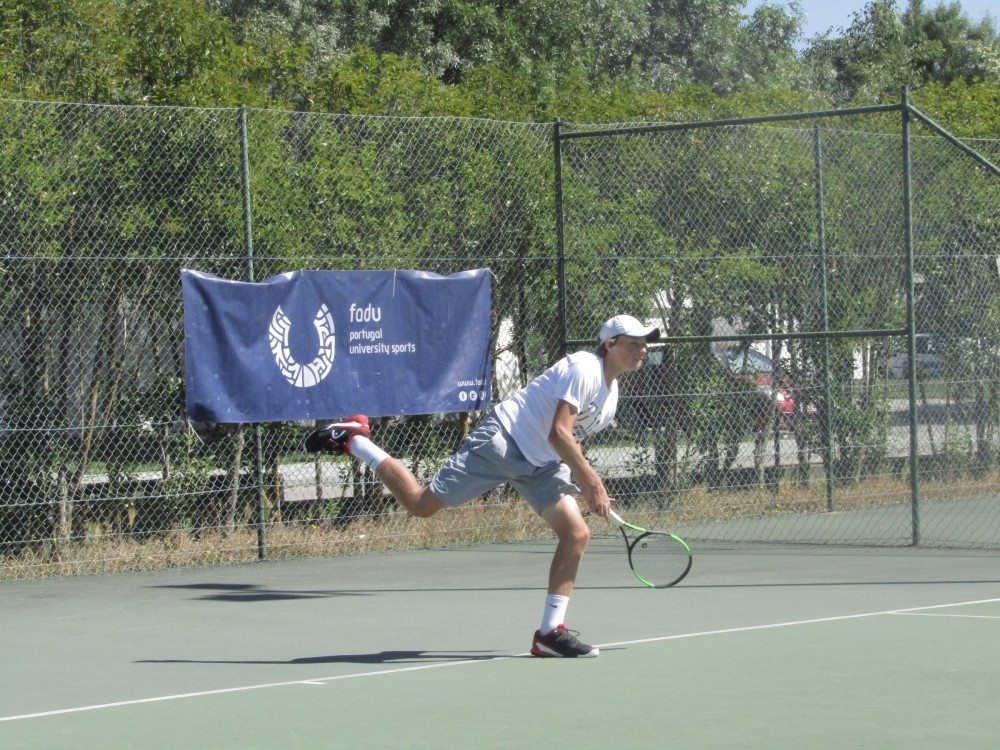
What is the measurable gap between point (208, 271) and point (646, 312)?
393cm

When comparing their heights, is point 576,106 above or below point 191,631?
above

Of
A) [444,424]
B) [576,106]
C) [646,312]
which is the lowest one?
[444,424]

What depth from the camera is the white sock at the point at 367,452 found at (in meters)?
8.59

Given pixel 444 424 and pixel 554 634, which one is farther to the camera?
pixel 444 424

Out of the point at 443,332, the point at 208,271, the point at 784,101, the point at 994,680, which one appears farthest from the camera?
the point at 784,101

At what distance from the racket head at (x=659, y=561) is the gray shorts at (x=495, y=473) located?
1.21 meters

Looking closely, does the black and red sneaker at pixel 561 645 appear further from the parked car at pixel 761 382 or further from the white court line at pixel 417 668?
the parked car at pixel 761 382

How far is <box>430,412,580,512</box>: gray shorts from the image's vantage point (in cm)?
826

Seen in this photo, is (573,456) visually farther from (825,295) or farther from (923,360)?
(923,360)

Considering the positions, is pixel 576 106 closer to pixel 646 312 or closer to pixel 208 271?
pixel 646 312

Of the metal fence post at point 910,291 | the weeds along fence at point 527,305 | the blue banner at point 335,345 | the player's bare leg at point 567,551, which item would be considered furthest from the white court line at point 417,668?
the blue banner at point 335,345

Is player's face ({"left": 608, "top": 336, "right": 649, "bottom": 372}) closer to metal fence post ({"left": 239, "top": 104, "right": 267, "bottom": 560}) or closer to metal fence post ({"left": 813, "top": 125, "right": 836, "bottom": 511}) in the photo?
metal fence post ({"left": 239, "top": 104, "right": 267, "bottom": 560})

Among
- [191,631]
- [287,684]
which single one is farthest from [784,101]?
[287,684]

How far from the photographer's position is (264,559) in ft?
40.2
